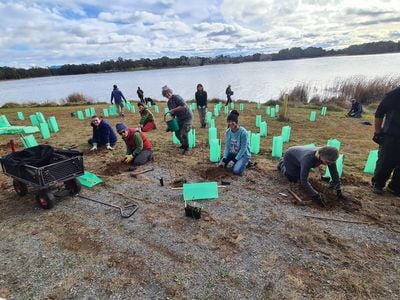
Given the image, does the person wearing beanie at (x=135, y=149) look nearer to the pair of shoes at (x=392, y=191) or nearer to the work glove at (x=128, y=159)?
the work glove at (x=128, y=159)

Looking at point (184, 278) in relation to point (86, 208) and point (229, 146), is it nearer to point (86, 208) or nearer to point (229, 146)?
point (86, 208)

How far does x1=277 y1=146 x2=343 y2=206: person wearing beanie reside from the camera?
11.6ft

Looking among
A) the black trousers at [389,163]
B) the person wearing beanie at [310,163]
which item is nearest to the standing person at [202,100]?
the person wearing beanie at [310,163]

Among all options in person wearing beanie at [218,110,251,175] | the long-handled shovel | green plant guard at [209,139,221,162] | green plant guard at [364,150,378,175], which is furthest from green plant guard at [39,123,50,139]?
green plant guard at [364,150,378,175]

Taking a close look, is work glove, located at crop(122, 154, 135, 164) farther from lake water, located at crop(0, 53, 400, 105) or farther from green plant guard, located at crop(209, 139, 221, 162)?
lake water, located at crop(0, 53, 400, 105)

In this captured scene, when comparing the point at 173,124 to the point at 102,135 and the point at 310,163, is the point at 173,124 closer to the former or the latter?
the point at 102,135

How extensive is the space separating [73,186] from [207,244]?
248 cm

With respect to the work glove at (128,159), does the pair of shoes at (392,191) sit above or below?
below

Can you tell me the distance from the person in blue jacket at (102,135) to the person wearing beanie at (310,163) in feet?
14.3

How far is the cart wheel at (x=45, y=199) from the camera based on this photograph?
3926mm

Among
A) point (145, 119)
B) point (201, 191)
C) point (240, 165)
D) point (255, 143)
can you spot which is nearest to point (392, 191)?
point (240, 165)

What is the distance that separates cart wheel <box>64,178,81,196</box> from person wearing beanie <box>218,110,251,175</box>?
2.46m

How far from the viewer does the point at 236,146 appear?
5.16 m

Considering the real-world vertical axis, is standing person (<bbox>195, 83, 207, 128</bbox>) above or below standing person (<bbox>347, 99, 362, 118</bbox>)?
above
